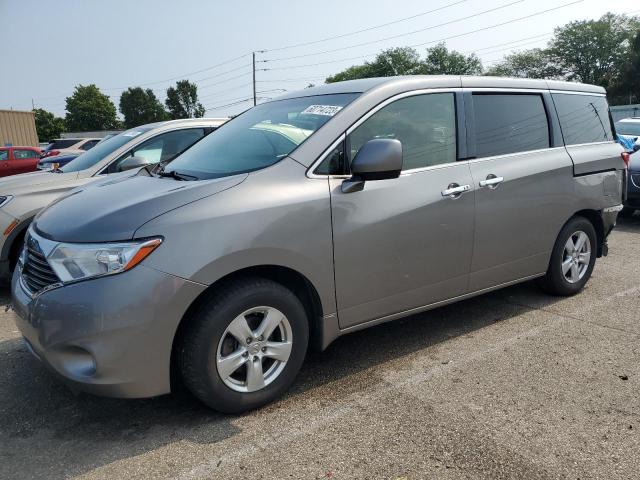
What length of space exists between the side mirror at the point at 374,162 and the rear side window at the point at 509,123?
1027 millimetres

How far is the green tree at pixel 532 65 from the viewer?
233 feet

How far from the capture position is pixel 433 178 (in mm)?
3473

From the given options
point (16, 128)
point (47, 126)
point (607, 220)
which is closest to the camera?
point (607, 220)

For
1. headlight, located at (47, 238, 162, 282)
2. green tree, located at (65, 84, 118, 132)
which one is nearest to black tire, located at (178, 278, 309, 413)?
headlight, located at (47, 238, 162, 282)

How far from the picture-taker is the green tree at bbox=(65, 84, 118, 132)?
293ft

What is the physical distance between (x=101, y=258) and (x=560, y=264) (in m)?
3.70

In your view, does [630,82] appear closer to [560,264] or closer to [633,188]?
[633,188]

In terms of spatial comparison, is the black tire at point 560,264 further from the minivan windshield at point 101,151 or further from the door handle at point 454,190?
the minivan windshield at point 101,151

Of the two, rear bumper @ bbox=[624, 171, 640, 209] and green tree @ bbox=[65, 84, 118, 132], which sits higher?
green tree @ bbox=[65, 84, 118, 132]

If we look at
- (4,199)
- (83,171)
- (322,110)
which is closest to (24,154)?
(83,171)

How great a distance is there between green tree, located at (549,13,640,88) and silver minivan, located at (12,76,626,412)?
70.0 m

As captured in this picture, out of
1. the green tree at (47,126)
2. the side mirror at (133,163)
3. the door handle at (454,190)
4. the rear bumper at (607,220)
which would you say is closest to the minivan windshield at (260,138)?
the door handle at (454,190)

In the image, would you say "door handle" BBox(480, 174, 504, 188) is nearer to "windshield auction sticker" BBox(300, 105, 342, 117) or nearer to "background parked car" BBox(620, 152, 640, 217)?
"windshield auction sticker" BBox(300, 105, 342, 117)

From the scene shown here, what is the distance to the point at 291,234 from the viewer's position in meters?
2.87
